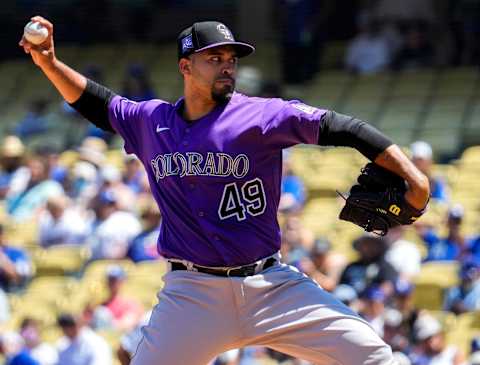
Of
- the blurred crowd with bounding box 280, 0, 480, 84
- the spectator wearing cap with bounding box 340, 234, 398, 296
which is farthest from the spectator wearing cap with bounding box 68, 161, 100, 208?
the spectator wearing cap with bounding box 340, 234, 398, 296

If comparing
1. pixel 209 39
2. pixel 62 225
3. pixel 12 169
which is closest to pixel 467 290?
pixel 209 39

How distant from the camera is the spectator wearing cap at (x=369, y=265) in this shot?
8766mm

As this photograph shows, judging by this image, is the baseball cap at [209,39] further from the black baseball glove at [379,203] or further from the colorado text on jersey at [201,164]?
the black baseball glove at [379,203]

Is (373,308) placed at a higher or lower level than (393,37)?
lower

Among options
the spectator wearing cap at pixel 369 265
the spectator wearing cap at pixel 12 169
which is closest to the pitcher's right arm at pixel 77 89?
the spectator wearing cap at pixel 369 265

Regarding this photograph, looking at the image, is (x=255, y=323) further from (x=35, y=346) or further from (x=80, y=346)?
(x=35, y=346)

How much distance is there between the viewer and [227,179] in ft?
16.9

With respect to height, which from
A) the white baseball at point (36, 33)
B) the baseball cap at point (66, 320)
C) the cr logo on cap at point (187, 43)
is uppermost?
the white baseball at point (36, 33)

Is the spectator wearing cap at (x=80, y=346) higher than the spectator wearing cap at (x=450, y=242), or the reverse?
the spectator wearing cap at (x=450, y=242)

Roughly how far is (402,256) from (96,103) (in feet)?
12.7

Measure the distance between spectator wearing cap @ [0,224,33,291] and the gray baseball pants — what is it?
19.3 ft

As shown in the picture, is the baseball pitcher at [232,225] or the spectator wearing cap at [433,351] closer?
the baseball pitcher at [232,225]

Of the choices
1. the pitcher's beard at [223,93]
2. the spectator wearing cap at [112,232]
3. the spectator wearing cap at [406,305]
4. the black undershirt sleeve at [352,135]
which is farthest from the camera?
the spectator wearing cap at [112,232]

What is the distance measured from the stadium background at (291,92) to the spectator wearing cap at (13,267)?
0.03 m
